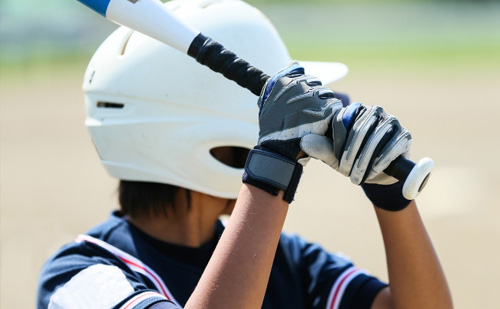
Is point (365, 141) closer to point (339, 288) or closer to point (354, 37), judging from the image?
point (339, 288)

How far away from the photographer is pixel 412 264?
7.11ft

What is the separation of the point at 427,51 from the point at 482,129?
1476 cm

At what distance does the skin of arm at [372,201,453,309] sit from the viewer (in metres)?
2.13

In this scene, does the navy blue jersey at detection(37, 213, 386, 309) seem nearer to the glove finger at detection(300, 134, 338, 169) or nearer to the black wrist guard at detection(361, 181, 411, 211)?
the black wrist guard at detection(361, 181, 411, 211)

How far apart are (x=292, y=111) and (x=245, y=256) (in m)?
0.35

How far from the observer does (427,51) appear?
26453 mm

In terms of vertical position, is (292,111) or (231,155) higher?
(292,111)

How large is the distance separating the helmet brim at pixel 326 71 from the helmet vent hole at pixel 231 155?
0.33m

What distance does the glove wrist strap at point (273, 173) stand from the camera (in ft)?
5.55

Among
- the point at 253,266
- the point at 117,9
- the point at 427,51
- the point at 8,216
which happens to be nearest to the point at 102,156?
the point at 117,9

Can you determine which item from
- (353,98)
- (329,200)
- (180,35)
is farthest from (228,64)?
(353,98)

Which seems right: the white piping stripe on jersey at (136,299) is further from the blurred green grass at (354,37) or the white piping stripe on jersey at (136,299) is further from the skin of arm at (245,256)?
the blurred green grass at (354,37)

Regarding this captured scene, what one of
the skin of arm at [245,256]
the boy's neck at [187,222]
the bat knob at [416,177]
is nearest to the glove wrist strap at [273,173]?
the skin of arm at [245,256]

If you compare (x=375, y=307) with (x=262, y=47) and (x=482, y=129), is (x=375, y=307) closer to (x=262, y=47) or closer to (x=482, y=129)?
(x=262, y=47)
